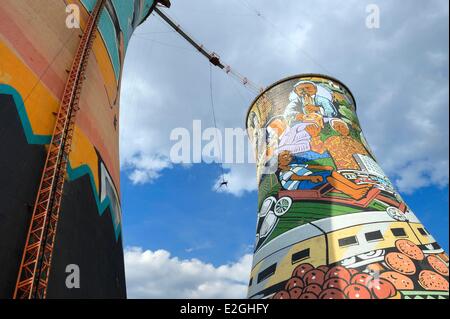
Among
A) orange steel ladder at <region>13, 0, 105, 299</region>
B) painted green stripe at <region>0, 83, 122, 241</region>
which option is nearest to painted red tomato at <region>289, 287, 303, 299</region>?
painted green stripe at <region>0, 83, 122, 241</region>

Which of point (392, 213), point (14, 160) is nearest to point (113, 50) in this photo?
point (14, 160)

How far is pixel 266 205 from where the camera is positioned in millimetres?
13703

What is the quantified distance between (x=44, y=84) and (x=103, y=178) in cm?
332

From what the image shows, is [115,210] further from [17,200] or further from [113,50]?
[113,50]

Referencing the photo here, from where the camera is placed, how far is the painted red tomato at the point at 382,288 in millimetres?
9125

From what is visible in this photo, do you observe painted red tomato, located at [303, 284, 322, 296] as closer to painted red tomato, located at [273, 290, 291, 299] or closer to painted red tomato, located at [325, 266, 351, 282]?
painted red tomato, located at [325, 266, 351, 282]

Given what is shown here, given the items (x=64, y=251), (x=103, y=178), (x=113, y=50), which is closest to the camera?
(x=64, y=251)

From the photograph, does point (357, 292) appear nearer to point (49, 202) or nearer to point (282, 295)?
point (282, 295)

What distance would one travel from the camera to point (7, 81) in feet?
28.5

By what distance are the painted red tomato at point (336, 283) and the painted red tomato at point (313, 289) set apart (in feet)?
0.55

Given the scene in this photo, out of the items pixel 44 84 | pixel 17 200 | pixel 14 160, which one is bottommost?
pixel 17 200

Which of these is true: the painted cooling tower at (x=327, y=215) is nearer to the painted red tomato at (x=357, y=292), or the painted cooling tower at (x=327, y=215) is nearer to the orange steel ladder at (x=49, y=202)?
the painted red tomato at (x=357, y=292)

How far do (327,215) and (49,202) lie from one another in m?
7.86
